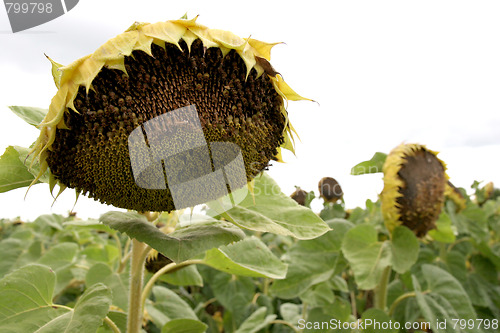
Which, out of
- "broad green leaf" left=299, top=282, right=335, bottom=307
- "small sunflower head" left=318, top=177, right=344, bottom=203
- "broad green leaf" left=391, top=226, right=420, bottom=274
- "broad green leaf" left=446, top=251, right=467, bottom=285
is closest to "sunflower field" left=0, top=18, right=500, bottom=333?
"broad green leaf" left=299, top=282, right=335, bottom=307

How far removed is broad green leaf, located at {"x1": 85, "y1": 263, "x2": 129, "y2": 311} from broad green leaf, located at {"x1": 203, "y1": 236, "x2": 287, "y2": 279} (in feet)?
2.11

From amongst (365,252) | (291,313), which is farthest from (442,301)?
(291,313)

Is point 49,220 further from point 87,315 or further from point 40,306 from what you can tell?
point 87,315

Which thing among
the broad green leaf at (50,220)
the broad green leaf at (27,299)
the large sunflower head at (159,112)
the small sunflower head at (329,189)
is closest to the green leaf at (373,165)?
the small sunflower head at (329,189)

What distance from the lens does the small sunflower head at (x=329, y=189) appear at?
2781mm

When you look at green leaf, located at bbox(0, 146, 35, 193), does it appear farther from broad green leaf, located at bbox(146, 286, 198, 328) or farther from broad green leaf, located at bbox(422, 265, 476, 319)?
broad green leaf, located at bbox(422, 265, 476, 319)

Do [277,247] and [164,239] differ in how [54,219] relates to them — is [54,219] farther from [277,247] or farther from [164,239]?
[164,239]

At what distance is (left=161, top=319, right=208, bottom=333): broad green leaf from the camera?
1.14 meters

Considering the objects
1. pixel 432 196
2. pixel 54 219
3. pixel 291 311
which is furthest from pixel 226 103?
pixel 54 219

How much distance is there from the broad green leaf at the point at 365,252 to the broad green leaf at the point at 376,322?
143 millimetres

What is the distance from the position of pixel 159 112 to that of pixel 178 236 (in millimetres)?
287

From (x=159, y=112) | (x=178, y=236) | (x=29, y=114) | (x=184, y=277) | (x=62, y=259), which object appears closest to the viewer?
(x=159, y=112)

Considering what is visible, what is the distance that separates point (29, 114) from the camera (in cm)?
98

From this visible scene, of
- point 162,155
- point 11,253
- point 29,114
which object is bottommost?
point 11,253
